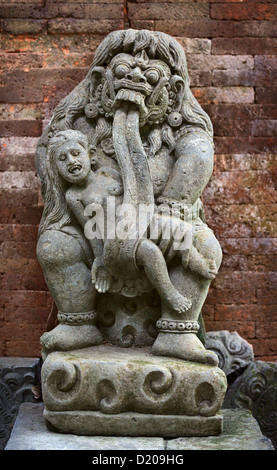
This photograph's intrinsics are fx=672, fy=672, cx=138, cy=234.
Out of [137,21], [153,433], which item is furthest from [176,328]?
[137,21]

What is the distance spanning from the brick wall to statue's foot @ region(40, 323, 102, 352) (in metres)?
1.07

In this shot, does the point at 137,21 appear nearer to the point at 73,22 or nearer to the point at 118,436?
the point at 73,22

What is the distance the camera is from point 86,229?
3.64m

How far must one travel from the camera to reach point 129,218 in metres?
3.52

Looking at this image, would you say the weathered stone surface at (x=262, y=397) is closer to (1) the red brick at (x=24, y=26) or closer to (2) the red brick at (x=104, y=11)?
(2) the red brick at (x=104, y=11)

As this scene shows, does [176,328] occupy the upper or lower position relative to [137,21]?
lower

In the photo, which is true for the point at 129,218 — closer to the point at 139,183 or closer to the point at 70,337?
the point at 139,183

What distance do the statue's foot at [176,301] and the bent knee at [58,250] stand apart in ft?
1.76

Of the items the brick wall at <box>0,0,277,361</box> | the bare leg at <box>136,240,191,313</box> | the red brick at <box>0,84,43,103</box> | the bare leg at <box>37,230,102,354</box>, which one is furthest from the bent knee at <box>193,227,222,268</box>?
the red brick at <box>0,84,43,103</box>

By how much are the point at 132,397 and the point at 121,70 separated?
1.76 metres

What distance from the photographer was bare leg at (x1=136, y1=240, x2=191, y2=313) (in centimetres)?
343

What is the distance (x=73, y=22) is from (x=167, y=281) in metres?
2.22

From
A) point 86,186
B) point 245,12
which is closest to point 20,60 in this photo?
point 86,186

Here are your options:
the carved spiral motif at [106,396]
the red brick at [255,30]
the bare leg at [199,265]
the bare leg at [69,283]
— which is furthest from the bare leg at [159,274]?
the red brick at [255,30]
